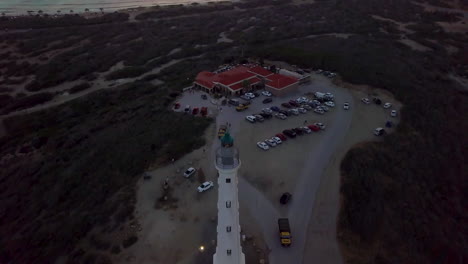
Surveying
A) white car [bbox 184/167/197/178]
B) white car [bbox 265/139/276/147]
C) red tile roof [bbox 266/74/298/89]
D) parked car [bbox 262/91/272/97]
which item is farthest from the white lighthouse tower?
red tile roof [bbox 266/74/298/89]

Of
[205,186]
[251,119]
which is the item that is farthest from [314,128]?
[205,186]

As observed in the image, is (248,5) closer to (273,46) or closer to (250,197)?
(273,46)

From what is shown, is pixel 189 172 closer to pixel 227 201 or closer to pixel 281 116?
pixel 227 201

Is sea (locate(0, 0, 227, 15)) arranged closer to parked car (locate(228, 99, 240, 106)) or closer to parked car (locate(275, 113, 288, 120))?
parked car (locate(228, 99, 240, 106))

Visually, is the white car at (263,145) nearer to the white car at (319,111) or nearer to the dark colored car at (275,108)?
the dark colored car at (275,108)

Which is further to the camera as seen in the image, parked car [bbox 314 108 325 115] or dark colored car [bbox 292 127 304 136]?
parked car [bbox 314 108 325 115]

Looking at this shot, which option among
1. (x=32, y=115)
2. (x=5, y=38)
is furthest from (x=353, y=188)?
(x=5, y=38)
